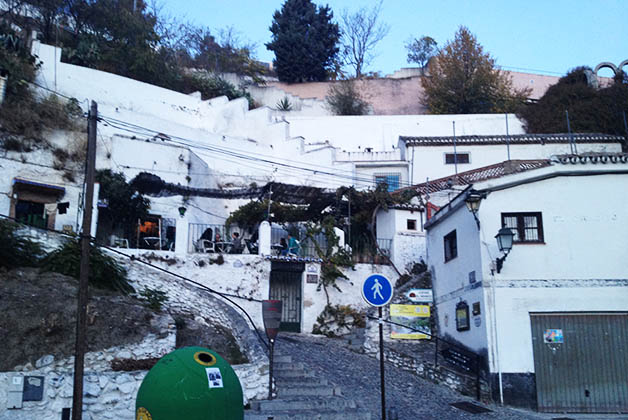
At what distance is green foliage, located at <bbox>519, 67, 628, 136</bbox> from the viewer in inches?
1268

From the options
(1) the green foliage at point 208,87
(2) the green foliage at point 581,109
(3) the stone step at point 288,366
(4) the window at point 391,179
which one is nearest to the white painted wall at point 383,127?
(2) the green foliage at point 581,109

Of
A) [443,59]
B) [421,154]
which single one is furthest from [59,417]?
[443,59]

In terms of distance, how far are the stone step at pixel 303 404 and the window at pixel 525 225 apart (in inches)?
230

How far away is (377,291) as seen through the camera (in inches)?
372

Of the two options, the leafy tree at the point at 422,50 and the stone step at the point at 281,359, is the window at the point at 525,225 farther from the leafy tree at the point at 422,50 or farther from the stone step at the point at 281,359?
the leafy tree at the point at 422,50

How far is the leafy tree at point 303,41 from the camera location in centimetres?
4338

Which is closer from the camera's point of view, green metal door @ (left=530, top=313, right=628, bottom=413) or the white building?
green metal door @ (left=530, top=313, right=628, bottom=413)

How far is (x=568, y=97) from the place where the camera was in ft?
111

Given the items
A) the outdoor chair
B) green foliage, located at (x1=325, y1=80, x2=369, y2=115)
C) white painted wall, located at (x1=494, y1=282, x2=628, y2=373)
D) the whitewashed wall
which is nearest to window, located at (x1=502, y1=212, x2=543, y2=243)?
the whitewashed wall

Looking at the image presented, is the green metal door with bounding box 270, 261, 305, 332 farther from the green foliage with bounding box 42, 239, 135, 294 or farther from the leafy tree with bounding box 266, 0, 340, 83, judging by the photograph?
the leafy tree with bounding box 266, 0, 340, 83

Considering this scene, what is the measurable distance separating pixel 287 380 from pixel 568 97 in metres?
28.1

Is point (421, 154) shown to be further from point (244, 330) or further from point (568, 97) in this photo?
point (244, 330)

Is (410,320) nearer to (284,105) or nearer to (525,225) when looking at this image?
(525,225)

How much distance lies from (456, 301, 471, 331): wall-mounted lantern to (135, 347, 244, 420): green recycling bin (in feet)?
32.1
